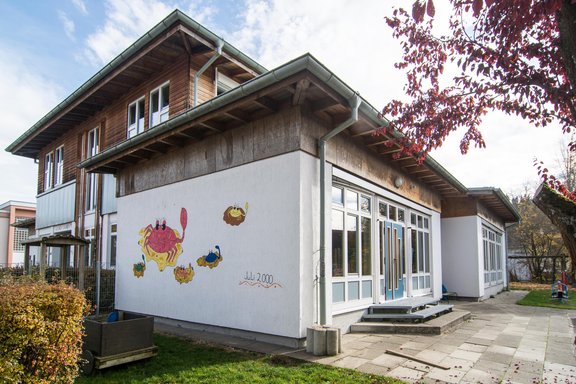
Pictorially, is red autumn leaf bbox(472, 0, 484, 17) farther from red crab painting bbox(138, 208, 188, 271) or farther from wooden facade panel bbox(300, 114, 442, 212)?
red crab painting bbox(138, 208, 188, 271)

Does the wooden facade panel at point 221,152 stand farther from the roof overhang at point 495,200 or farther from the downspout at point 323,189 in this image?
the roof overhang at point 495,200

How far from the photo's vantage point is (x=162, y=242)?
9719 millimetres

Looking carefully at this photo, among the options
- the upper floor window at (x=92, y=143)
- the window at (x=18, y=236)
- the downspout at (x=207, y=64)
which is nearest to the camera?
the downspout at (x=207, y=64)

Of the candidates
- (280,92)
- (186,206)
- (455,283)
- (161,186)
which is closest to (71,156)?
(161,186)

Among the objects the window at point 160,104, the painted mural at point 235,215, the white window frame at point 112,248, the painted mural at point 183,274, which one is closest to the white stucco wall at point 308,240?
the painted mural at point 235,215

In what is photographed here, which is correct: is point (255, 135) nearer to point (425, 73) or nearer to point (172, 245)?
point (172, 245)

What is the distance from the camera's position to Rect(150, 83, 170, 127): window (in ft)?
39.0

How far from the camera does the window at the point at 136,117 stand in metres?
12.9

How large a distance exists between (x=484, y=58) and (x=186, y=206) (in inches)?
276

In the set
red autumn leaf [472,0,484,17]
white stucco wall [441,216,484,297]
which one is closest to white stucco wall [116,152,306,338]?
red autumn leaf [472,0,484,17]

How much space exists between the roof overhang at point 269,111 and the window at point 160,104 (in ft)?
6.06

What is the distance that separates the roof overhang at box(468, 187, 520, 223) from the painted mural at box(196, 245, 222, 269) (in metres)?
10.7

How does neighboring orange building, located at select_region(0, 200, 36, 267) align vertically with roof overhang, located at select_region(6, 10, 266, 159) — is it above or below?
below

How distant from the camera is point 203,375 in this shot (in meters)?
5.21
